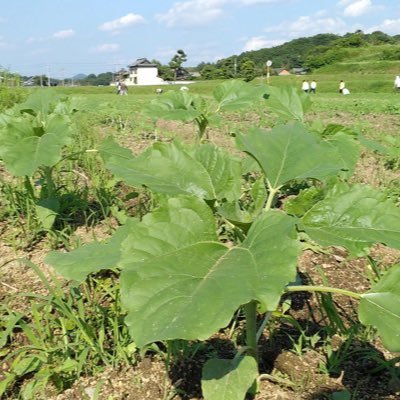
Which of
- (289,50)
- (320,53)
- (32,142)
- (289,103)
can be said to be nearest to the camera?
(32,142)

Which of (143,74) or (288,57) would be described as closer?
(143,74)

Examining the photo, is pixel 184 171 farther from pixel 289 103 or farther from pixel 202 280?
pixel 289 103

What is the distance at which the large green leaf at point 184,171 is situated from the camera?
1171 millimetres

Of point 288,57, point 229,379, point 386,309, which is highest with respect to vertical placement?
Answer: point 288,57

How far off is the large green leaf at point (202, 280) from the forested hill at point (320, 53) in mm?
48961

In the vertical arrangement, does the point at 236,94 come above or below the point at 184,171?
above

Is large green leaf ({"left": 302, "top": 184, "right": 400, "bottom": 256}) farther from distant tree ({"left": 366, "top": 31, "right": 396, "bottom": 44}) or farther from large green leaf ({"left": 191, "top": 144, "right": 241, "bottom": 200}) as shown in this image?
distant tree ({"left": 366, "top": 31, "right": 396, "bottom": 44})

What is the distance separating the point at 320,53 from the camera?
63.5m

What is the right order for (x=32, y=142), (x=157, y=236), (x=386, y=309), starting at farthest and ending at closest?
(x=32, y=142) → (x=386, y=309) → (x=157, y=236)

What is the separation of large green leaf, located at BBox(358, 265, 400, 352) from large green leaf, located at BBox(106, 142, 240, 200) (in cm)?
39

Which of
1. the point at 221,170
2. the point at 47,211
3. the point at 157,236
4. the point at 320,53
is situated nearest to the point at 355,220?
Result: the point at 221,170

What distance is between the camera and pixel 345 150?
7.77 feet

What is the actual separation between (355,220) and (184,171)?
1.34ft

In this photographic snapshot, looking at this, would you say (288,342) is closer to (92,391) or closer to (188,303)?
(92,391)
